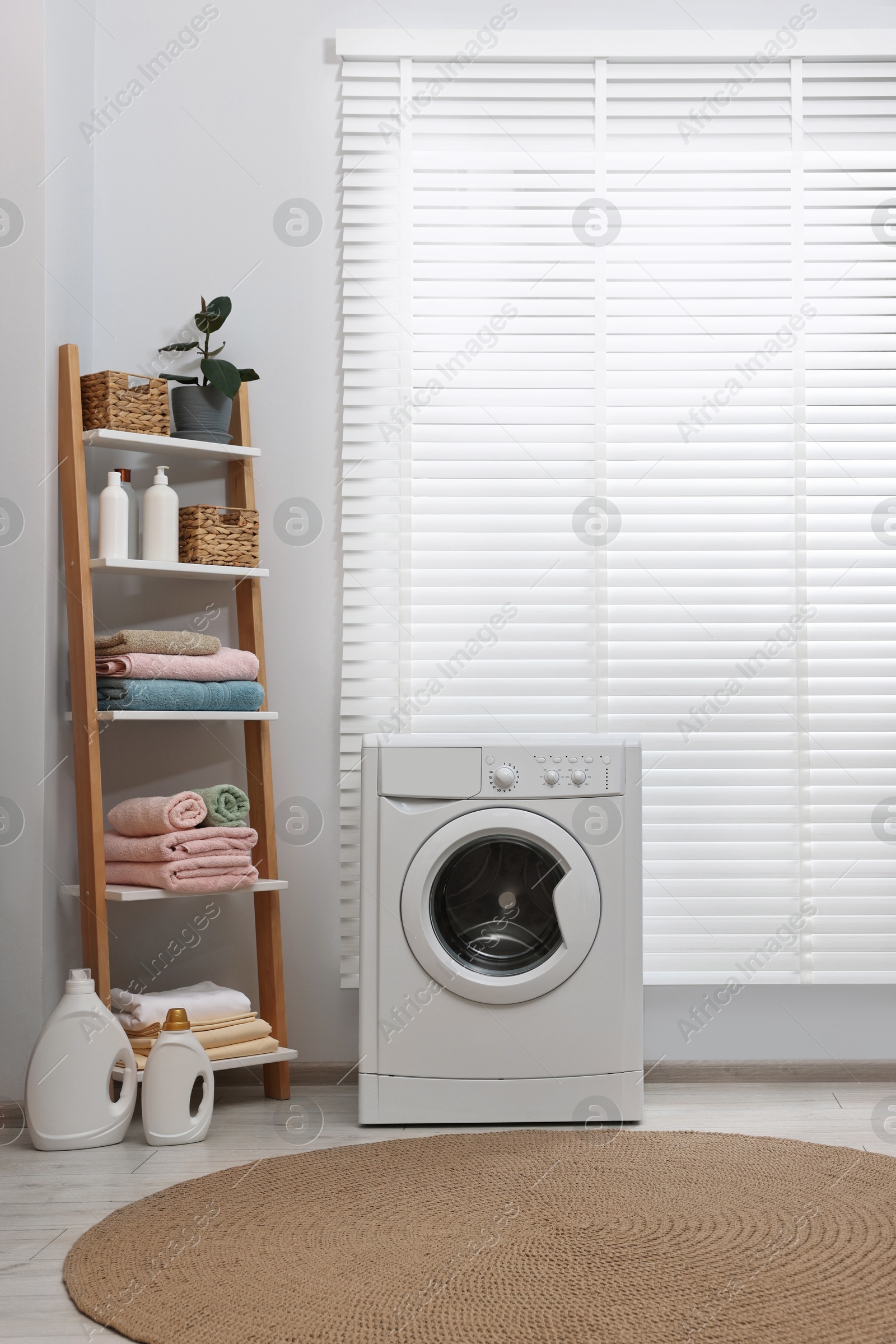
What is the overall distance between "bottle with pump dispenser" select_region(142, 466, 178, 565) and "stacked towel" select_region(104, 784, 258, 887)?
561mm

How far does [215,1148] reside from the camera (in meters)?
2.15

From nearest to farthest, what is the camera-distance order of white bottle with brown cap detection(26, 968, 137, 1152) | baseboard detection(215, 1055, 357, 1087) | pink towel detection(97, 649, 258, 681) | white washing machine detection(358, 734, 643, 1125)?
white bottle with brown cap detection(26, 968, 137, 1152), white washing machine detection(358, 734, 643, 1125), pink towel detection(97, 649, 258, 681), baseboard detection(215, 1055, 357, 1087)

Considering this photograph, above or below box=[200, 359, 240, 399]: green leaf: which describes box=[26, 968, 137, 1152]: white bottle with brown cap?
below

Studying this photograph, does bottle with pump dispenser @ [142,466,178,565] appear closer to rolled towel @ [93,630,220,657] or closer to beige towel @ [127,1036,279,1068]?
rolled towel @ [93,630,220,657]

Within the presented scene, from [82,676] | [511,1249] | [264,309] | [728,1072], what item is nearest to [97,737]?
[82,676]

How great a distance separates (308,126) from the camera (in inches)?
110

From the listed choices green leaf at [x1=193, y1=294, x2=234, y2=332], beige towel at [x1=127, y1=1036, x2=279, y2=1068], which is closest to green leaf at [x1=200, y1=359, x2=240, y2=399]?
green leaf at [x1=193, y1=294, x2=234, y2=332]

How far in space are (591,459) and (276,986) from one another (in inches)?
59.5

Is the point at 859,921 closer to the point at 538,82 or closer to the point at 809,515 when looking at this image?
the point at 809,515

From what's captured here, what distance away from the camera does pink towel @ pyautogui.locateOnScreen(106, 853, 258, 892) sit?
2311mm

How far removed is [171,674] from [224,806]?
1.04 feet

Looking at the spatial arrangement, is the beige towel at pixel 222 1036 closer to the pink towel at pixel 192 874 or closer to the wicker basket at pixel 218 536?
the pink towel at pixel 192 874

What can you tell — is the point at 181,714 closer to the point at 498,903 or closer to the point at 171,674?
the point at 171,674

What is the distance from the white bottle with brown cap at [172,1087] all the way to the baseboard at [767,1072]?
3.64 ft
